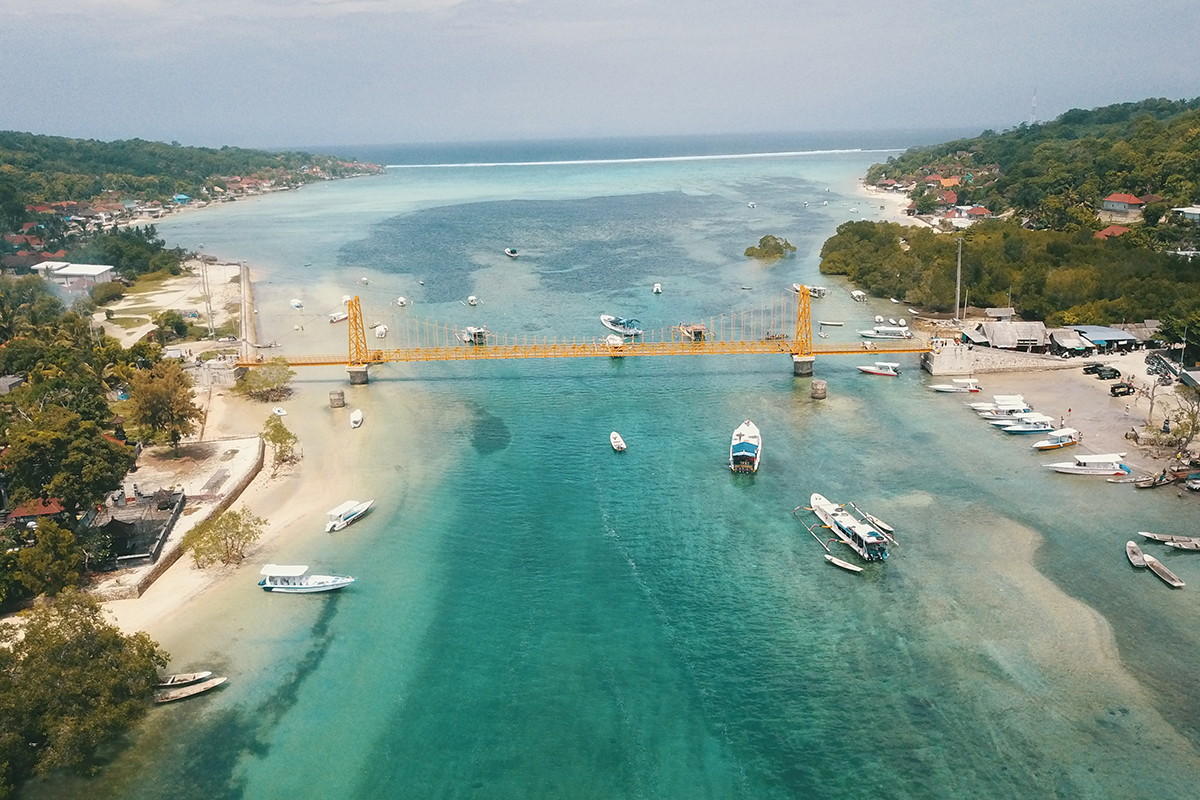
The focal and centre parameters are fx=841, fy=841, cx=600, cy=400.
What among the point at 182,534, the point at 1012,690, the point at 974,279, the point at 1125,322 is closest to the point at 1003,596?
the point at 1012,690

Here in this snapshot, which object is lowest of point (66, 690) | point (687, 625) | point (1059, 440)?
point (687, 625)

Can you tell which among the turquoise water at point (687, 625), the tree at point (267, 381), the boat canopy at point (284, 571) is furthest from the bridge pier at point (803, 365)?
the boat canopy at point (284, 571)

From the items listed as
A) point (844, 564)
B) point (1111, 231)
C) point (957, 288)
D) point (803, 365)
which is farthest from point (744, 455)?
point (1111, 231)

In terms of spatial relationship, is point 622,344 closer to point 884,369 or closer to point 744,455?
point 884,369

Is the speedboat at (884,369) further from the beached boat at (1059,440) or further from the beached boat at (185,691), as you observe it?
the beached boat at (185,691)

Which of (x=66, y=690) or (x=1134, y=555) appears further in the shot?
(x=1134, y=555)
